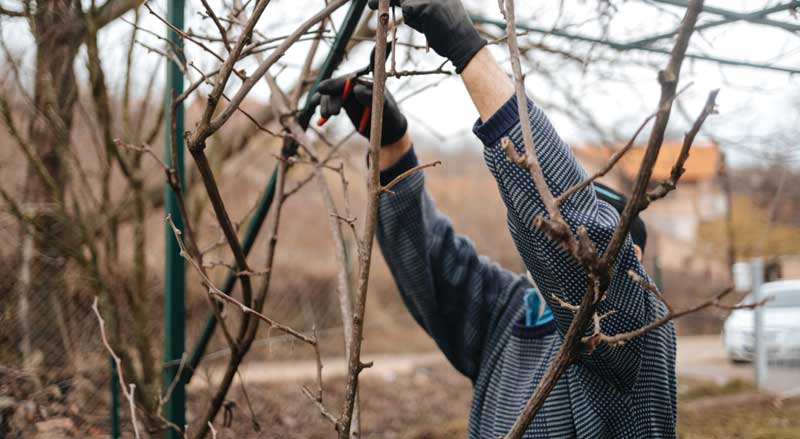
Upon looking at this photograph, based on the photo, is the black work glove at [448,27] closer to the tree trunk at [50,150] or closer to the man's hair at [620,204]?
the man's hair at [620,204]

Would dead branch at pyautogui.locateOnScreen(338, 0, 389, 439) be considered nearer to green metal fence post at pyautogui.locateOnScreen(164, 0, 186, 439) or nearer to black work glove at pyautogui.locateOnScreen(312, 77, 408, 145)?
black work glove at pyautogui.locateOnScreen(312, 77, 408, 145)

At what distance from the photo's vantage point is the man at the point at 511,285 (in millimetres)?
1332

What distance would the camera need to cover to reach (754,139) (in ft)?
16.1

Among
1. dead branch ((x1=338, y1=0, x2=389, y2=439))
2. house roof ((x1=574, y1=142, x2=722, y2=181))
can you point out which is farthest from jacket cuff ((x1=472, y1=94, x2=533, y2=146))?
house roof ((x1=574, y1=142, x2=722, y2=181))

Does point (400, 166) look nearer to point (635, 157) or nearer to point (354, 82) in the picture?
point (354, 82)

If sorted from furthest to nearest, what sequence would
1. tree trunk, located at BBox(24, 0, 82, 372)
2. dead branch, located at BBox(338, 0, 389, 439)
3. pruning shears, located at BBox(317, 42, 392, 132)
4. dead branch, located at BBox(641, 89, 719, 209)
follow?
1. tree trunk, located at BBox(24, 0, 82, 372)
2. pruning shears, located at BBox(317, 42, 392, 132)
3. dead branch, located at BBox(338, 0, 389, 439)
4. dead branch, located at BBox(641, 89, 719, 209)

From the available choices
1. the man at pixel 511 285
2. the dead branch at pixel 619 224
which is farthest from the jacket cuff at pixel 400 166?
the dead branch at pixel 619 224

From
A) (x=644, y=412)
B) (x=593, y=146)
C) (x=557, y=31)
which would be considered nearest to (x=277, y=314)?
(x=593, y=146)

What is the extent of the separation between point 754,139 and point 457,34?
4.32 m

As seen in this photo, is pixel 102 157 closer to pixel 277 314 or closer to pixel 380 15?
pixel 380 15

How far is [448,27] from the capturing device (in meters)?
1.38

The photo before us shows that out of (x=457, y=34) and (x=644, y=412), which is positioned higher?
(x=457, y=34)

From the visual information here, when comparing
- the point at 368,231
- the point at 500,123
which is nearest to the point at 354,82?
the point at 500,123

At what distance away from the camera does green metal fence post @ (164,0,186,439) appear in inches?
84.3
